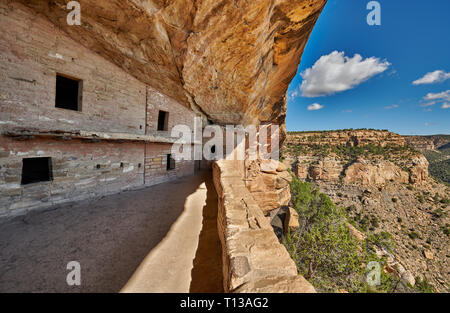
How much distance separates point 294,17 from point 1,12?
7054 millimetres

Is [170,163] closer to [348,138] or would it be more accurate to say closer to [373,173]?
[373,173]

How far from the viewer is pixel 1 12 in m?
3.04

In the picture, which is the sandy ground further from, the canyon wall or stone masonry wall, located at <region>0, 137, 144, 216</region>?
the canyon wall

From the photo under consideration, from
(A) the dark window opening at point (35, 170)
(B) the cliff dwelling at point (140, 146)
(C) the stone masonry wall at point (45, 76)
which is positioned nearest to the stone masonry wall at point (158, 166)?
(B) the cliff dwelling at point (140, 146)

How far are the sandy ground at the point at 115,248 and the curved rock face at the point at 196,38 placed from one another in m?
4.12

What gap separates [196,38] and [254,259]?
5.09 m

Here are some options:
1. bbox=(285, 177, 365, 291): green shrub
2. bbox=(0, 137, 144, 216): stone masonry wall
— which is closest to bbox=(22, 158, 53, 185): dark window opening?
bbox=(0, 137, 144, 216): stone masonry wall

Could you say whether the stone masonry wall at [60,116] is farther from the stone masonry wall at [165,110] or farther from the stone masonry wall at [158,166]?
the stone masonry wall at [165,110]

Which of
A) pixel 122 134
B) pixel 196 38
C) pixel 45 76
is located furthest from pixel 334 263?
pixel 45 76

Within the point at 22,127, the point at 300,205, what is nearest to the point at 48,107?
the point at 22,127

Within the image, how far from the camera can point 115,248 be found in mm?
2410

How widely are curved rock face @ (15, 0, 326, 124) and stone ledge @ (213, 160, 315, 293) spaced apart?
450cm
